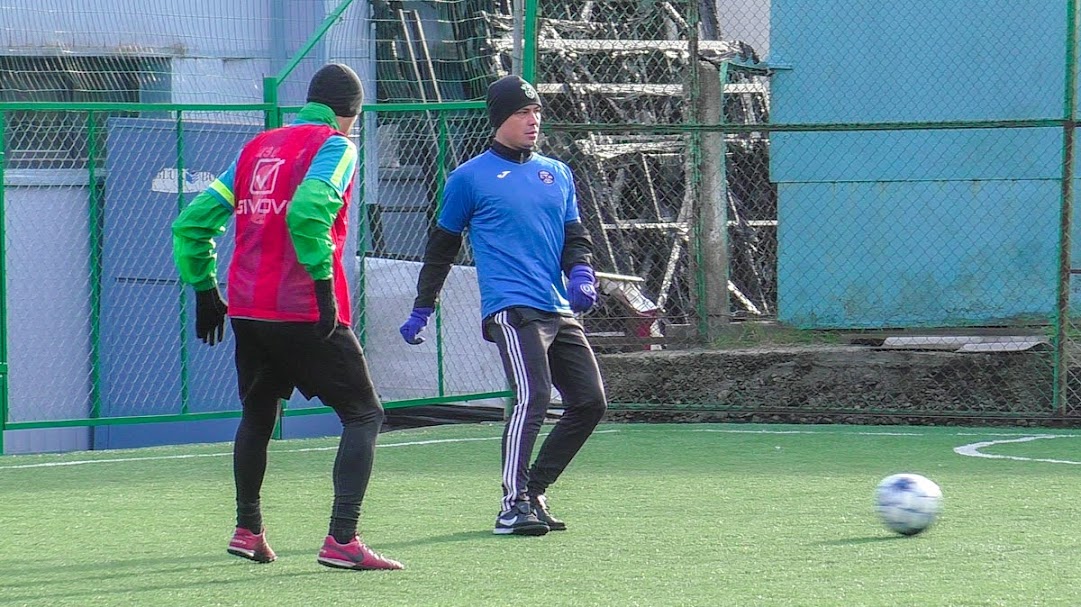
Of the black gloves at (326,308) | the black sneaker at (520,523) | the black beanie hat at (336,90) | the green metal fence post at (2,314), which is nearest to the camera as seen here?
the black gloves at (326,308)

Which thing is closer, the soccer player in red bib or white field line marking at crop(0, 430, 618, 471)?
the soccer player in red bib

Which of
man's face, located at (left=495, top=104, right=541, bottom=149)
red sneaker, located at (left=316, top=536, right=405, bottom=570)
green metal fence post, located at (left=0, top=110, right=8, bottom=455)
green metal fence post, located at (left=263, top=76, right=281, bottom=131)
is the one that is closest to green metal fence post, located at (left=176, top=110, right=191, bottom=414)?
green metal fence post, located at (left=263, top=76, right=281, bottom=131)

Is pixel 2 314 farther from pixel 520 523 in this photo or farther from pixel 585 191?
pixel 585 191

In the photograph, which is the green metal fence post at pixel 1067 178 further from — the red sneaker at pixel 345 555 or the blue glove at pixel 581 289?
the red sneaker at pixel 345 555

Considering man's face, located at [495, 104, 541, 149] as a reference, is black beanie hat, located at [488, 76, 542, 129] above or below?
above

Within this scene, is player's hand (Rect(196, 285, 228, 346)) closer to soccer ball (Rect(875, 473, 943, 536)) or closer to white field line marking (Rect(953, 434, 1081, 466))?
soccer ball (Rect(875, 473, 943, 536))

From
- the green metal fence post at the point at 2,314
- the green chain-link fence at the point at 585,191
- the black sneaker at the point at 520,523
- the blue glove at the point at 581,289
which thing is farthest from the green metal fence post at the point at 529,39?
the black sneaker at the point at 520,523

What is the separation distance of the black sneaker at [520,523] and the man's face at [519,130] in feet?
4.72

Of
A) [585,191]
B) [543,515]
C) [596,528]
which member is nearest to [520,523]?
[543,515]

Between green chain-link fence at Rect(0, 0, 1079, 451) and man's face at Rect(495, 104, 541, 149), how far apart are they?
11.7 ft

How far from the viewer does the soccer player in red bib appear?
5.27 meters

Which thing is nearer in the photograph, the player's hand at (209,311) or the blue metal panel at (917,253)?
the player's hand at (209,311)

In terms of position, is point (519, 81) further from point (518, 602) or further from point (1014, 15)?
point (1014, 15)

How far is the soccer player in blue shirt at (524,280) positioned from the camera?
6.33 metres
